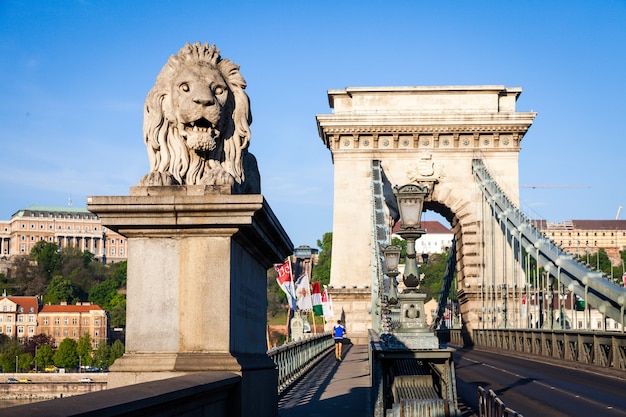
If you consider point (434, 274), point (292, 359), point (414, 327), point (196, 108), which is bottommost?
point (292, 359)

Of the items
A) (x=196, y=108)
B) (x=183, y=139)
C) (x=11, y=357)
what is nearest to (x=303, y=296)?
(x=183, y=139)

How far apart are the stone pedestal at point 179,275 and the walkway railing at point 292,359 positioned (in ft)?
26.7

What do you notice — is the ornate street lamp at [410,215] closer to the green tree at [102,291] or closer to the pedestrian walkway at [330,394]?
the pedestrian walkway at [330,394]

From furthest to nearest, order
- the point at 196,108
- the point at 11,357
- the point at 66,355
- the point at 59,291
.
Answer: the point at 59,291
the point at 66,355
the point at 11,357
the point at 196,108

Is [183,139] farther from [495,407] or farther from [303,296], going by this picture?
[303,296]

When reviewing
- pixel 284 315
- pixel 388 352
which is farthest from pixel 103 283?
pixel 388 352

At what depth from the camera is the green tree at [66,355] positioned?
147875 millimetres

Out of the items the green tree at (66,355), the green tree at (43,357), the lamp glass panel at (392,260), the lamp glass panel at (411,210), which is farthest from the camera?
the green tree at (66,355)

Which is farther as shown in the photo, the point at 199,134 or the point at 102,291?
the point at 102,291

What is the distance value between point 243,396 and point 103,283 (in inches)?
7722

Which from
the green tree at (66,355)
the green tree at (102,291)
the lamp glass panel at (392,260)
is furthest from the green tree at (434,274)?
the lamp glass panel at (392,260)

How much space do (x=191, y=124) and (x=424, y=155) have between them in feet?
152

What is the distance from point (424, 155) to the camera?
52.6 m

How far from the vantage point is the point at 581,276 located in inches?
1129
